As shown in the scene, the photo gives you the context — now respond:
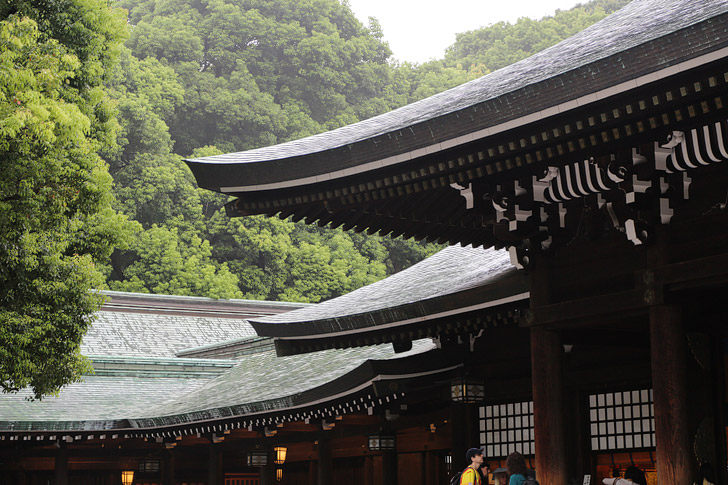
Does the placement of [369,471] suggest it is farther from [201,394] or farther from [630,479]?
[630,479]

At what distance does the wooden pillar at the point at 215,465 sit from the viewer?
1723 centimetres

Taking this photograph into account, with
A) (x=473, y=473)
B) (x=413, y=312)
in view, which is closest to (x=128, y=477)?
(x=413, y=312)

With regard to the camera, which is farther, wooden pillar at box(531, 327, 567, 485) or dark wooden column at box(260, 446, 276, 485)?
dark wooden column at box(260, 446, 276, 485)

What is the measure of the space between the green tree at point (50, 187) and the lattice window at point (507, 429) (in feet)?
18.4

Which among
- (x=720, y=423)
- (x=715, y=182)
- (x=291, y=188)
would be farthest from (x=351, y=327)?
(x=715, y=182)

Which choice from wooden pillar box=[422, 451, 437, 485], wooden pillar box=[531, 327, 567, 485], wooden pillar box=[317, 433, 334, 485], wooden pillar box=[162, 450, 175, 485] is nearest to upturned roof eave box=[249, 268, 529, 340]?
wooden pillar box=[531, 327, 567, 485]

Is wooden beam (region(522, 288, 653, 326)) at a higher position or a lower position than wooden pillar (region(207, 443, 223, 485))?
higher

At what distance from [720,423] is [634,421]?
1.19m

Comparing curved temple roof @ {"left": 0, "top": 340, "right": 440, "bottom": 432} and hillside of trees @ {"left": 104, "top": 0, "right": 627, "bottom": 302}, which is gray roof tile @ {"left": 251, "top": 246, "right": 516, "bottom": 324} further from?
hillside of trees @ {"left": 104, "top": 0, "right": 627, "bottom": 302}

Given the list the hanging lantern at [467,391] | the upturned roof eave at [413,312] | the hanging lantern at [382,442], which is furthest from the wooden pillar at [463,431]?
→ the upturned roof eave at [413,312]

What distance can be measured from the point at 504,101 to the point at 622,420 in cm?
491

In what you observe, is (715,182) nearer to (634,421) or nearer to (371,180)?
(371,180)

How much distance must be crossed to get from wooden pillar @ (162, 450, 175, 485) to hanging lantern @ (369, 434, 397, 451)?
6.47m

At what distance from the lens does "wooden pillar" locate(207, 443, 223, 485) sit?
17.2 m
